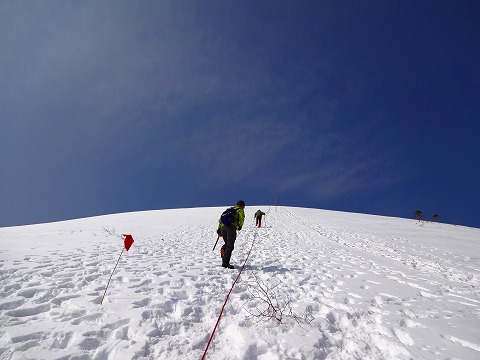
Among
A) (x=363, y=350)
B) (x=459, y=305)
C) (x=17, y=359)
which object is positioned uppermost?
(x=459, y=305)

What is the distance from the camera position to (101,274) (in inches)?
231

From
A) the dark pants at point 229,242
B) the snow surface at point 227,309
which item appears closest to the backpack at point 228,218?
the dark pants at point 229,242

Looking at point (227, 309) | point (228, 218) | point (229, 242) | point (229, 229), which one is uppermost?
point (228, 218)

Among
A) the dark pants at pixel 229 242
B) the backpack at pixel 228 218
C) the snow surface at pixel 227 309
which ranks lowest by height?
the snow surface at pixel 227 309

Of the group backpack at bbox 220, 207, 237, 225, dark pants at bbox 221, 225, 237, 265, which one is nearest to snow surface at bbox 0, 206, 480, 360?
dark pants at bbox 221, 225, 237, 265

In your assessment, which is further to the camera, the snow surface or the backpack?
the backpack

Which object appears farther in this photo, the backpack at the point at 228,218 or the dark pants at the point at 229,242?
the backpack at the point at 228,218

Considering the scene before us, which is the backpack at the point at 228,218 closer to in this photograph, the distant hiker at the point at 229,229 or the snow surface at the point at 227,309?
the distant hiker at the point at 229,229

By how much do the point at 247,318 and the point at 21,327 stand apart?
10.3 ft

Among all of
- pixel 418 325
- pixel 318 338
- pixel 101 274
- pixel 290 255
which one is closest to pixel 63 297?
pixel 101 274

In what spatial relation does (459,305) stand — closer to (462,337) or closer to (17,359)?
(462,337)

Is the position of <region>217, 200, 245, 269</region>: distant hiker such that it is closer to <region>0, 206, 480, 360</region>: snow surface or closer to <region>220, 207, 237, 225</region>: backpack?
<region>220, 207, 237, 225</region>: backpack

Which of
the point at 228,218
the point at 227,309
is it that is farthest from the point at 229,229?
the point at 227,309

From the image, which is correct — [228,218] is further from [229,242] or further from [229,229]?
[229,242]
